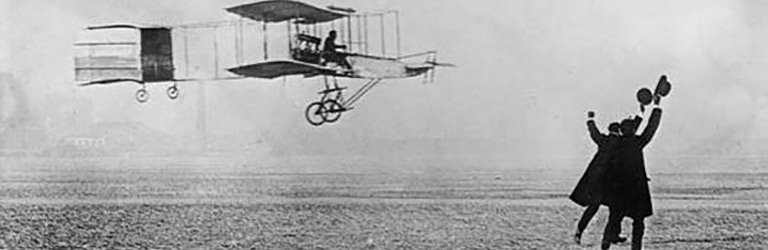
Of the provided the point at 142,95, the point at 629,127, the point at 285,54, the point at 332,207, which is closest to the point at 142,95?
the point at 142,95

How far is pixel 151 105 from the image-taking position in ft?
22.5

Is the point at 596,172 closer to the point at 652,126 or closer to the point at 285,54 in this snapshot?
the point at 652,126

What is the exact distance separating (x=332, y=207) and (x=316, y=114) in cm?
46

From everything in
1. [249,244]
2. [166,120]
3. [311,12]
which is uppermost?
[311,12]

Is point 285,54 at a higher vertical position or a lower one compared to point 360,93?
higher

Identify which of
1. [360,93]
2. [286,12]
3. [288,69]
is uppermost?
[286,12]

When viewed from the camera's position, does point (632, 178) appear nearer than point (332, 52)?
Yes

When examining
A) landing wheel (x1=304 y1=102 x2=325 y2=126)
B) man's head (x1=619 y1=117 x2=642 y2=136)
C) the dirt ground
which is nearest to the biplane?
landing wheel (x1=304 y1=102 x2=325 y2=126)

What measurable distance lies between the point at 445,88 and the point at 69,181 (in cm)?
209

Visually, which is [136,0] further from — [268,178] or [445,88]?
[445,88]

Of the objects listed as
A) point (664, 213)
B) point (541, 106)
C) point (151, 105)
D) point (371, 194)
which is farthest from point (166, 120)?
point (664, 213)

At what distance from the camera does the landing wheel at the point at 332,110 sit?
671 cm

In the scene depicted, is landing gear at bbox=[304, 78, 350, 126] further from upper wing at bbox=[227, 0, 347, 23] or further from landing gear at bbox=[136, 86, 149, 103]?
landing gear at bbox=[136, 86, 149, 103]

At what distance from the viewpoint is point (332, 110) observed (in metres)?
6.73
